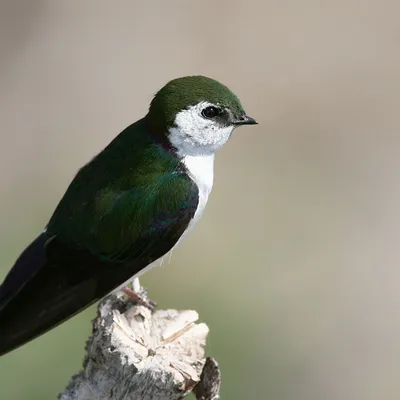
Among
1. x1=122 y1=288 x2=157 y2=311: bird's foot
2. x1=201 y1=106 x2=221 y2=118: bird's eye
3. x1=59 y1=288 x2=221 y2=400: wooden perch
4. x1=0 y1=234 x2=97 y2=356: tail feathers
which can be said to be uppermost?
x1=201 y1=106 x2=221 y2=118: bird's eye

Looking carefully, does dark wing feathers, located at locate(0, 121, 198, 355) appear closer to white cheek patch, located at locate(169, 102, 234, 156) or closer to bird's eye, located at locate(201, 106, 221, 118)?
white cheek patch, located at locate(169, 102, 234, 156)

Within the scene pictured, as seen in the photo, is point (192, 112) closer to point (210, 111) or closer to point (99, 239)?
point (210, 111)

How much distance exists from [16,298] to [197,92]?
1.15 m

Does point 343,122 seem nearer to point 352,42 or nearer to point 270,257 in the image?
point 352,42

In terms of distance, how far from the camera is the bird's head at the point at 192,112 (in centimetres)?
457

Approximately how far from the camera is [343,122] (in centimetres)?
886

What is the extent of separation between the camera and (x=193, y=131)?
4570 millimetres

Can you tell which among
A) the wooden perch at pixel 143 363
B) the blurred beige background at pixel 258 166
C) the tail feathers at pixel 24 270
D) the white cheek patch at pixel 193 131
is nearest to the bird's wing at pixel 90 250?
the tail feathers at pixel 24 270

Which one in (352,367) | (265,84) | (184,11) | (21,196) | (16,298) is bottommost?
(352,367)

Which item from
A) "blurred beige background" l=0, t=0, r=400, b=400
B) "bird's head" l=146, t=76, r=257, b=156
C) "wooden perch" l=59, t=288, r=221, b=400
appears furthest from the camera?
"blurred beige background" l=0, t=0, r=400, b=400

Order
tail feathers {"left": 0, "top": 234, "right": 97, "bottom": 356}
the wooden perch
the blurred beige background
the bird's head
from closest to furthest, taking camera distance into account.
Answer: the wooden perch, tail feathers {"left": 0, "top": 234, "right": 97, "bottom": 356}, the bird's head, the blurred beige background

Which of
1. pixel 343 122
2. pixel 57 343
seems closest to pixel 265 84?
pixel 343 122

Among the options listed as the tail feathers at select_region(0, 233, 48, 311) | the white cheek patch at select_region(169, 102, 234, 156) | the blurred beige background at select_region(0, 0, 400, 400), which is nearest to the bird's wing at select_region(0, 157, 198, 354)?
the tail feathers at select_region(0, 233, 48, 311)

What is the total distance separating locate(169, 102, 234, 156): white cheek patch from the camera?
4566 mm
